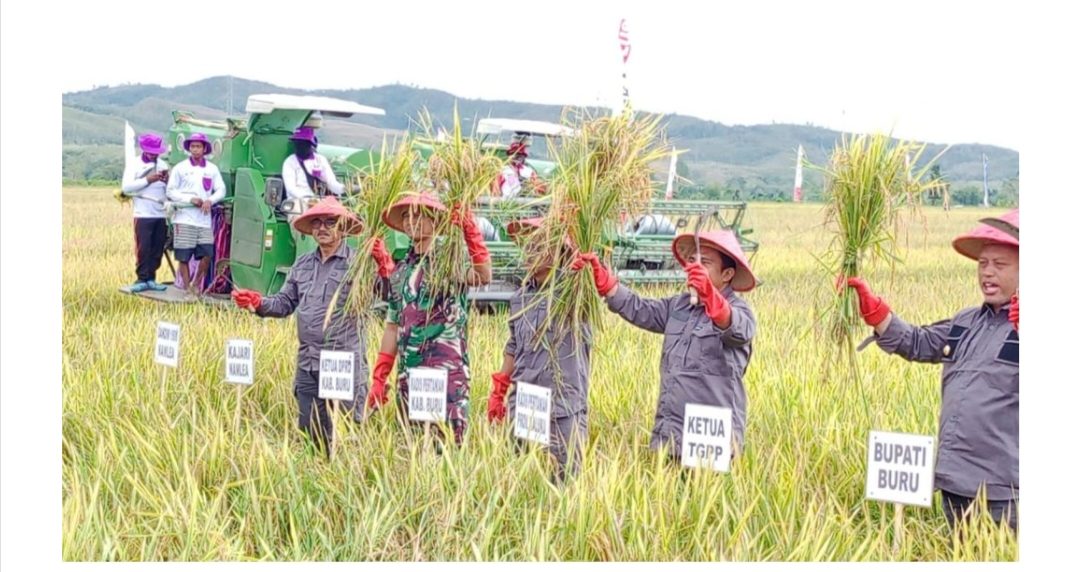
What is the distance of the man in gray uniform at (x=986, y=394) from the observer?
5246 millimetres

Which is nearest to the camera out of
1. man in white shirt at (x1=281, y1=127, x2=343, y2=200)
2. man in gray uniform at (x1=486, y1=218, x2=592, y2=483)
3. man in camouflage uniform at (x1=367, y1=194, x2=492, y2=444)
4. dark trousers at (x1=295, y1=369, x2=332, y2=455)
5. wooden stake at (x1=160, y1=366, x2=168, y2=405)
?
man in gray uniform at (x1=486, y1=218, x2=592, y2=483)

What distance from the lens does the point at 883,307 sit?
557 centimetres

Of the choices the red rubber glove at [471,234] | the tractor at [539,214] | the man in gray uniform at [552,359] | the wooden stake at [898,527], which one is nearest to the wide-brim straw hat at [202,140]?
the tractor at [539,214]

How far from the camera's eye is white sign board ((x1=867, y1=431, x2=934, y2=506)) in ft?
16.7

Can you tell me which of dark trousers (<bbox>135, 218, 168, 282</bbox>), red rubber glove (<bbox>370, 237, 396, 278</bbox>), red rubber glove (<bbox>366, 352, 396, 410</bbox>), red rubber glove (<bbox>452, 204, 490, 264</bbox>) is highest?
red rubber glove (<bbox>452, 204, 490, 264</bbox>)

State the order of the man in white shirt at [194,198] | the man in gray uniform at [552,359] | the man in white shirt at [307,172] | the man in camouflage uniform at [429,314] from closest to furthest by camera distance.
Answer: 1. the man in gray uniform at [552,359]
2. the man in camouflage uniform at [429,314]
3. the man in white shirt at [307,172]
4. the man in white shirt at [194,198]

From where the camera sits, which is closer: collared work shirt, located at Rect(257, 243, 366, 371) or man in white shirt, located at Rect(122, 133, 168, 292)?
collared work shirt, located at Rect(257, 243, 366, 371)

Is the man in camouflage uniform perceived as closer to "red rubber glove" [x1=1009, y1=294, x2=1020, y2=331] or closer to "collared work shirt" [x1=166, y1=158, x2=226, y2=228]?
"red rubber glove" [x1=1009, y1=294, x2=1020, y2=331]

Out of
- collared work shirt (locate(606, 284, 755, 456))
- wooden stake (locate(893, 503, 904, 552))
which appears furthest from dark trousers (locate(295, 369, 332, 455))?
wooden stake (locate(893, 503, 904, 552))

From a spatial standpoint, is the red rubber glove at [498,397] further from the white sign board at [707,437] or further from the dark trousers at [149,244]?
the dark trousers at [149,244]

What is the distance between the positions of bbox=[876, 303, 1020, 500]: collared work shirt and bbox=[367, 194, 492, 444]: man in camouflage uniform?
2.30 meters

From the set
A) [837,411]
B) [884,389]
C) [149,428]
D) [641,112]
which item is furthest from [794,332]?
[149,428]

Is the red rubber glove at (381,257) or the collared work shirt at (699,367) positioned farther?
Answer: the red rubber glove at (381,257)

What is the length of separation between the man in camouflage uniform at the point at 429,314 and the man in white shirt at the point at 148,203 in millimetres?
5416
